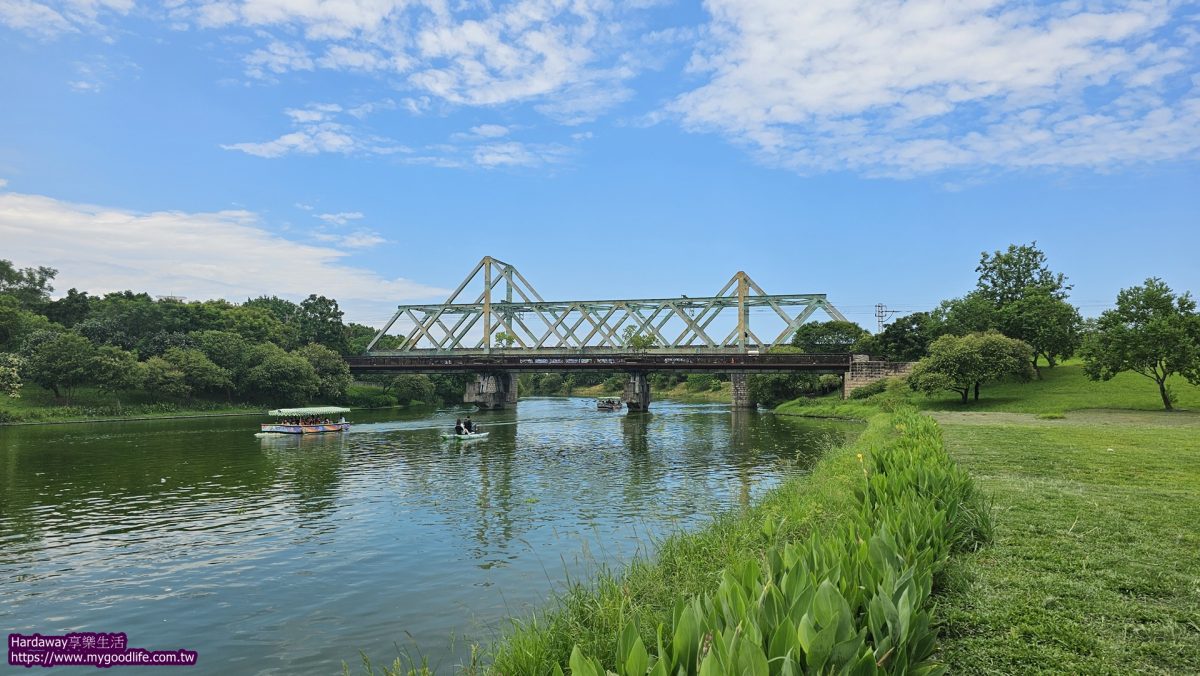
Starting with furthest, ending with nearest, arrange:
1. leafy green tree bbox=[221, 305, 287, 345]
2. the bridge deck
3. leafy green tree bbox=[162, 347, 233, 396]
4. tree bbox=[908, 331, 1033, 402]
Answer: leafy green tree bbox=[221, 305, 287, 345] < leafy green tree bbox=[162, 347, 233, 396] < the bridge deck < tree bbox=[908, 331, 1033, 402]

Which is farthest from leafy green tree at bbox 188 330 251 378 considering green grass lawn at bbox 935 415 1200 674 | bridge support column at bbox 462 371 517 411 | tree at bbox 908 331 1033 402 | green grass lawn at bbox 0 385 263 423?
green grass lawn at bbox 935 415 1200 674

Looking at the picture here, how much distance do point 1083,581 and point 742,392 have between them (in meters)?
86.0

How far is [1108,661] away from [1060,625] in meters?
0.76

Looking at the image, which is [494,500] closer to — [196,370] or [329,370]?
[196,370]

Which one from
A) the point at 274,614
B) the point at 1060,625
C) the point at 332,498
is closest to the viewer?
the point at 1060,625

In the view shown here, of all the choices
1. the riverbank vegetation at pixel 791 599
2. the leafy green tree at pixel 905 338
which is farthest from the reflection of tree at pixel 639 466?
the leafy green tree at pixel 905 338

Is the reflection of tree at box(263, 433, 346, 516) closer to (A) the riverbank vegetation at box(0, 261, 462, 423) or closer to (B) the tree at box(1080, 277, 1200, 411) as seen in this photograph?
(A) the riverbank vegetation at box(0, 261, 462, 423)

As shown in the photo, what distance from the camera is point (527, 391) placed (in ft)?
622

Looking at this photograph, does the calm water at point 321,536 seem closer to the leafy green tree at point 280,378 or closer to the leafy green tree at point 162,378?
the leafy green tree at point 162,378

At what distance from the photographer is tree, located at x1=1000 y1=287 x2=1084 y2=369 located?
6581 cm

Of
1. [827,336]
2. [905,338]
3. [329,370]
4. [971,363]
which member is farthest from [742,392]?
[329,370]

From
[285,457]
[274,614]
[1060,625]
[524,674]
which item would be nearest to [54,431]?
[285,457]

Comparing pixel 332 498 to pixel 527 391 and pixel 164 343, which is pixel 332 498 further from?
pixel 527 391

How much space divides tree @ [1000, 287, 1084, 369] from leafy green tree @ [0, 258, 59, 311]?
12709 cm
